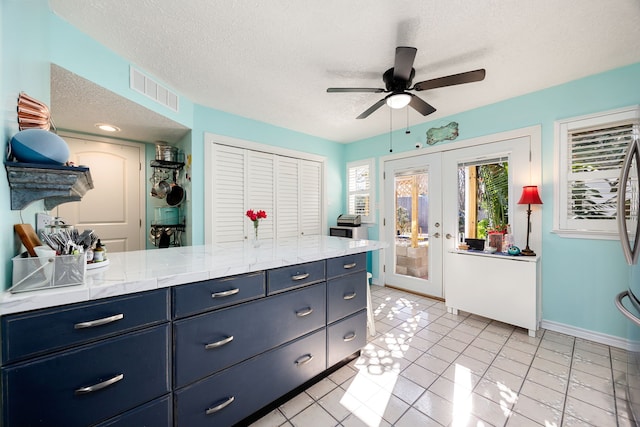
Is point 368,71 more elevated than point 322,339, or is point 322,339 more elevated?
point 368,71

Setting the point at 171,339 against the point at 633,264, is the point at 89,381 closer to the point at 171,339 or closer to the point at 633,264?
the point at 171,339

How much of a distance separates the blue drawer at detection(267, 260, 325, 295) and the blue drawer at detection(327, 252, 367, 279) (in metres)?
0.08

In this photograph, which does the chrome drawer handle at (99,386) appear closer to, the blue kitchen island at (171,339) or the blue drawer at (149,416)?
the blue kitchen island at (171,339)

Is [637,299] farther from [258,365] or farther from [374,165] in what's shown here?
[374,165]

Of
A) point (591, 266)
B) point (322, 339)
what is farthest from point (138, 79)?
point (591, 266)

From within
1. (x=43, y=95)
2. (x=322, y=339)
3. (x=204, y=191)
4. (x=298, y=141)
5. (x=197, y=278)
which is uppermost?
(x=298, y=141)

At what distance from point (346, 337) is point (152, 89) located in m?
2.87

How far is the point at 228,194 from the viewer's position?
3268 millimetres

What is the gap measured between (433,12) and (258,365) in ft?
8.04

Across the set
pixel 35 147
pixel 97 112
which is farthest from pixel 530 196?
pixel 97 112

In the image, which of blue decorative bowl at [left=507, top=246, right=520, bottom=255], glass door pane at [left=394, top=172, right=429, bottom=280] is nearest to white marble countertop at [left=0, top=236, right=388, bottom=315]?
blue decorative bowl at [left=507, top=246, right=520, bottom=255]

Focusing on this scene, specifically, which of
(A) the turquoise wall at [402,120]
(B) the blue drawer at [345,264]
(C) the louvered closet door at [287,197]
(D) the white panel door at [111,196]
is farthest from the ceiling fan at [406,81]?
(D) the white panel door at [111,196]

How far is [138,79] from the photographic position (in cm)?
221

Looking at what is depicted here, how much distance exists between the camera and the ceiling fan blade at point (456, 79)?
1.81 meters
